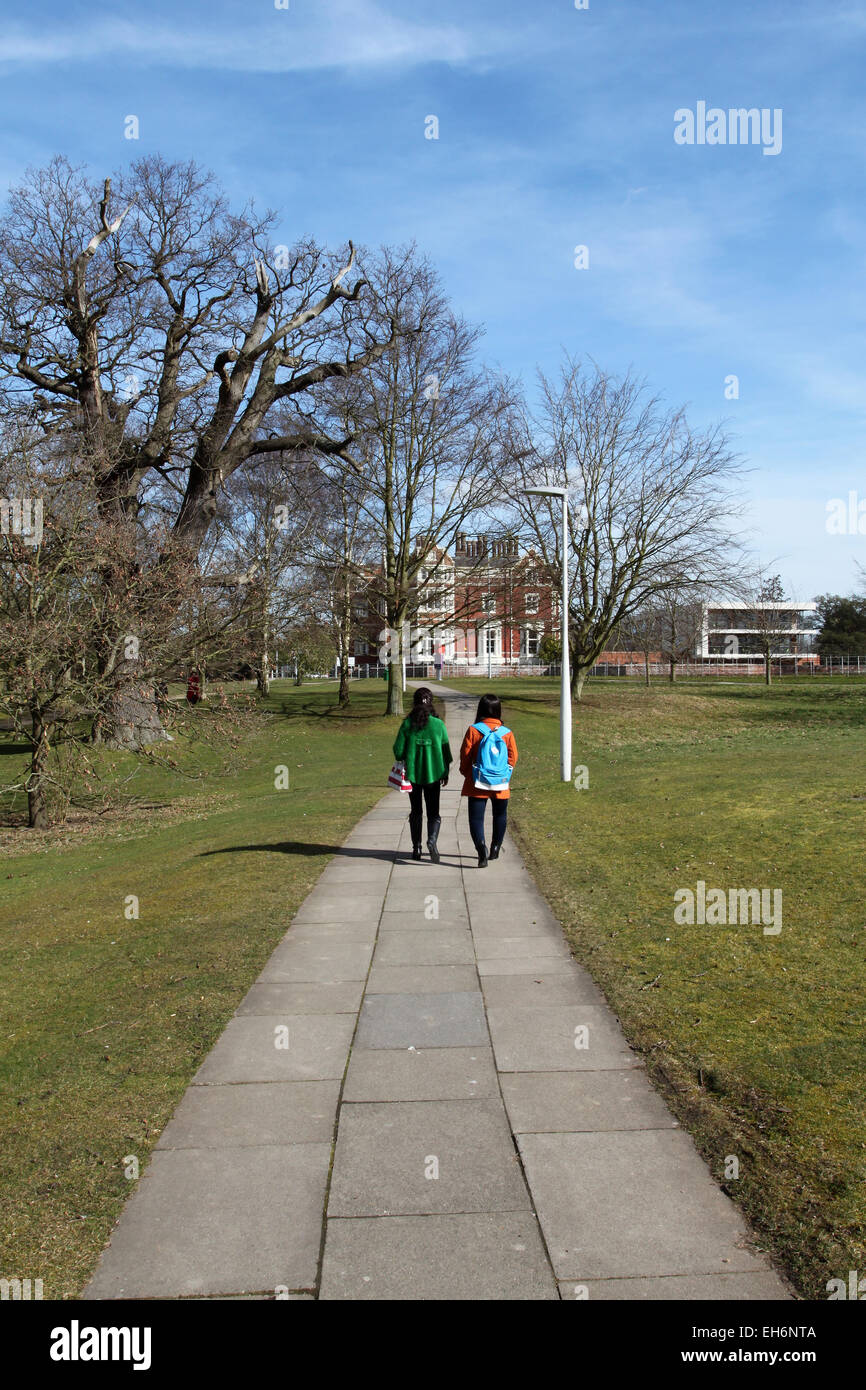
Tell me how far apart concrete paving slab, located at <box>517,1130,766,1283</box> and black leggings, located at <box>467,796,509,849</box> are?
567 centimetres

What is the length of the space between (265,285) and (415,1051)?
87.7 feet

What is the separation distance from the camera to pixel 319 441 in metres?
30.7

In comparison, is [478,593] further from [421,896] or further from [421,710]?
[421,896]

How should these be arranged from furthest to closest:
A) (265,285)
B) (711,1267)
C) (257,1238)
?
(265,285), (257,1238), (711,1267)

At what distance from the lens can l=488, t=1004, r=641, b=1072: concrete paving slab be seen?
17.2ft

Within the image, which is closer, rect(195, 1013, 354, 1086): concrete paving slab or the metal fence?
rect(195, 1013, 354, 1086): concrete paving slab

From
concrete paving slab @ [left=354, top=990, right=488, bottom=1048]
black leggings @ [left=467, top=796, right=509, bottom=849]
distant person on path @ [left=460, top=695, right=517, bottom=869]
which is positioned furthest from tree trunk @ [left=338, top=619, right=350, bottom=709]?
concrete paving slab @ [left=354, top=990, right=488, bottom=1048]

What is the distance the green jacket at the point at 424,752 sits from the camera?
33.7 ft

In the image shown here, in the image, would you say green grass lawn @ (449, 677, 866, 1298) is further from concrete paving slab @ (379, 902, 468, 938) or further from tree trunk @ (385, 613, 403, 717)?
tree trunk @ (385, 613, 403, 717)

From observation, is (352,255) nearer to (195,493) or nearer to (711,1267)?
(195,493)

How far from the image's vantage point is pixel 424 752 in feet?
33.9

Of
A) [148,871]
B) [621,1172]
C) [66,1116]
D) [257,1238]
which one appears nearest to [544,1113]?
[621,1172]

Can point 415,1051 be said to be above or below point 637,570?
below

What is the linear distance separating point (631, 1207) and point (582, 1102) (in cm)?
97
